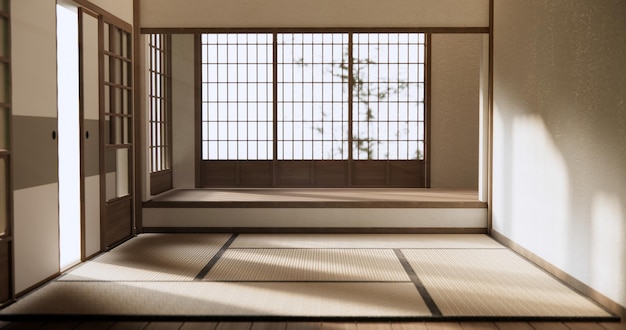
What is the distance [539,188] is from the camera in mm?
4789

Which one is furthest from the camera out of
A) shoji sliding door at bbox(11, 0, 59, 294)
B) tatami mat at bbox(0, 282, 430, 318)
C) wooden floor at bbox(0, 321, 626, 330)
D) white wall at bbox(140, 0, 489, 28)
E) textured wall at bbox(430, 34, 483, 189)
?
textured wall at bbox(430, 34, 483, 189)

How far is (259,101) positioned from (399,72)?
1743mm

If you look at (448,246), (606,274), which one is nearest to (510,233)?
(448,246)

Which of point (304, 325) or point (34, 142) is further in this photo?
point (34, 142)

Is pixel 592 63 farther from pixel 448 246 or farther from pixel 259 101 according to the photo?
pixel 259 101

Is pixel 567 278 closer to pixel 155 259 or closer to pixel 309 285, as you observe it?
pixel 309 285

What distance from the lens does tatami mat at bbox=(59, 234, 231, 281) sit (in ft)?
14.3

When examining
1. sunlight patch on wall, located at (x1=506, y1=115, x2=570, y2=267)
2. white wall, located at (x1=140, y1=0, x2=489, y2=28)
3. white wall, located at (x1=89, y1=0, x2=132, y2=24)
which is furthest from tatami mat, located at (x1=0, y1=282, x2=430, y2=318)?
white wall, located at (x1=140, y1=0, x2=489, y2=28)

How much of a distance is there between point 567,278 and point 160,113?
16.3ft

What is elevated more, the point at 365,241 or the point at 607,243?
the point at 607,243

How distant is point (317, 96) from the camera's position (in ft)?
27.1

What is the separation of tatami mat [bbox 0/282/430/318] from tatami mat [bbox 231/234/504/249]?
1399 millimetres

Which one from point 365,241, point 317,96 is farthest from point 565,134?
point 317,96

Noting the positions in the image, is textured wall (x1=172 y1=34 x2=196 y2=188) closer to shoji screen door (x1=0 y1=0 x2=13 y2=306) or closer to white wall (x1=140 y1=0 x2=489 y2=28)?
white wall (x1=140 y1=0 x2=489 y2=28)
